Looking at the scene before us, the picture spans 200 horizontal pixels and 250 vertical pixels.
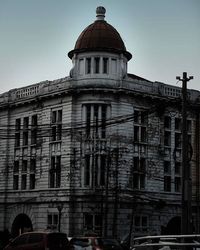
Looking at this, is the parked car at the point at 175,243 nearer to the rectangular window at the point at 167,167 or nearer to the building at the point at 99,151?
the building at the point at 99,151

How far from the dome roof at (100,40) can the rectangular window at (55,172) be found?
9.61 meters

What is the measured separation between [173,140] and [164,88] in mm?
4974

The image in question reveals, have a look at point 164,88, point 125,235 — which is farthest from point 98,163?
point 164,88

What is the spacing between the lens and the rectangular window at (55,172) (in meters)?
53.7

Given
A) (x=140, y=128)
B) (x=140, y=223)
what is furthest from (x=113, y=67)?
(x=140, y=223)

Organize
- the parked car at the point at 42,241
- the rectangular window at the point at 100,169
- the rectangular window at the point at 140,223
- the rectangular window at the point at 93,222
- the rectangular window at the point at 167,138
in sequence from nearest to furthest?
1. the parked car at the point at 42,241
2. the rectangular window at the point at 93,222
3. the rectangular window at the point at 100,169
4. the rectangular window at the point at 140,223
5. the rectangular window at the point at 167,138

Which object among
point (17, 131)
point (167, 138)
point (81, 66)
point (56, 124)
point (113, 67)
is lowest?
point (167, 138)

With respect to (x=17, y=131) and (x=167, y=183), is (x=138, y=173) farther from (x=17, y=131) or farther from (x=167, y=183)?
(x=17, y=131)

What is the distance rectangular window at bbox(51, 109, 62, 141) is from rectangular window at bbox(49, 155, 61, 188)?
1.84m

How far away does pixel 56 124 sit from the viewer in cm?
5484

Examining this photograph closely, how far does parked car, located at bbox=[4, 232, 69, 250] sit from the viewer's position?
2838 cm

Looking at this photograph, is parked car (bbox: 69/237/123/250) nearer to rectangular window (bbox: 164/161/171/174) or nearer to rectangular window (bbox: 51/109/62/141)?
rectangular window (bbox: 51/109/62/141)

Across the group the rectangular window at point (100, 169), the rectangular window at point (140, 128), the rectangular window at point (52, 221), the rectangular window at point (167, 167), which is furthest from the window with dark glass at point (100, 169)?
the rectangular window at point (167, 167)

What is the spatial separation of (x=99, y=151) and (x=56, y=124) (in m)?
5.20
